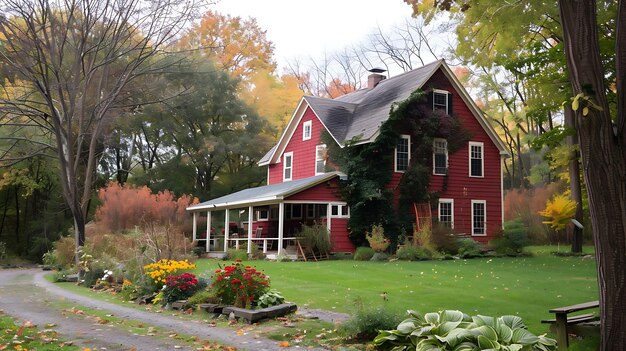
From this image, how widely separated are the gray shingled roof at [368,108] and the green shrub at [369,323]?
1772 centimetres

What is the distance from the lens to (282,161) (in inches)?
1228

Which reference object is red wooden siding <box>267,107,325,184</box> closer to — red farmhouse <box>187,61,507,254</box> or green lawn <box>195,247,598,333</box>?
red farmhouse <box>187,61,507,254</box>

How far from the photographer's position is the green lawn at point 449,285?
33.4ft

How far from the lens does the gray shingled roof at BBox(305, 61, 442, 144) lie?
1020 inches

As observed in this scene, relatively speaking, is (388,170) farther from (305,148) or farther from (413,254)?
(305,148)

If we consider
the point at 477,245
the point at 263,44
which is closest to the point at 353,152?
the point at 477,245

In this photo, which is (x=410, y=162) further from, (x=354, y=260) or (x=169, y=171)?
(x=169, y=171)

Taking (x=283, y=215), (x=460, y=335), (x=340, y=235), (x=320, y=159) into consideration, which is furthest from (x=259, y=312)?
(x=320, y=159)

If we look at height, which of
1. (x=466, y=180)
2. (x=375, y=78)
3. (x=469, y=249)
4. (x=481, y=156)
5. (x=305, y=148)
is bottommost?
(x=469, y=249)

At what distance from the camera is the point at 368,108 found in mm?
28219

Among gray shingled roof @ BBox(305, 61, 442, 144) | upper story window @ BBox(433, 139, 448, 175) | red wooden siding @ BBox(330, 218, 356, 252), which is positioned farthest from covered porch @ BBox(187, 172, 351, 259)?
upper story window @ BBox(433, 139, 448, 175)

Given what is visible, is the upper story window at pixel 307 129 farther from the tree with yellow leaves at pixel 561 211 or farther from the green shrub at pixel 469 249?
the tree with yellow leaves at pixel 561 211

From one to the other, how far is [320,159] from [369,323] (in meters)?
20.3

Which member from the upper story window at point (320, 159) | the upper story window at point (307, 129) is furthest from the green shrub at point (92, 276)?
the upper story window at point (307, 129)
